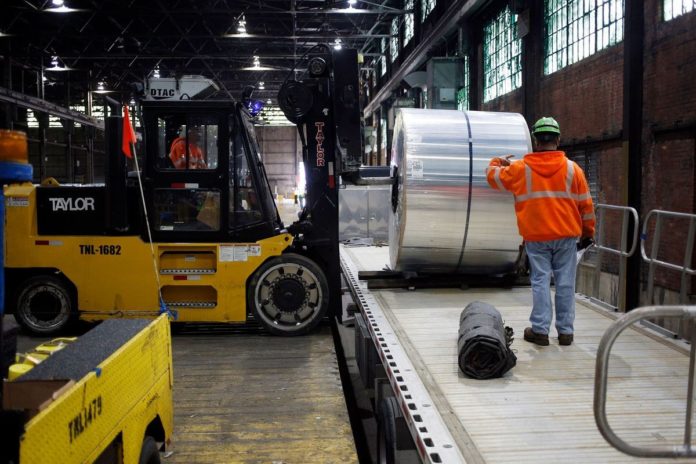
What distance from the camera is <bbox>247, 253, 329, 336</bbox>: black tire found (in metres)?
6.90

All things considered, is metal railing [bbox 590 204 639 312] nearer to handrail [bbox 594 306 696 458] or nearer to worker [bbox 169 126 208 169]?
handrail [bbox 594 306 696 458]

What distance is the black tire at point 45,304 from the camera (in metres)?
7.09

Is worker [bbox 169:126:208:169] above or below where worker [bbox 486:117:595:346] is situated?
above

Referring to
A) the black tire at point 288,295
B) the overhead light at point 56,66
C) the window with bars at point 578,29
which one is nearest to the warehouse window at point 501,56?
the window with bars at point 578,29

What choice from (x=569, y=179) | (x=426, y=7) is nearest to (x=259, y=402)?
(x=569, y=179)

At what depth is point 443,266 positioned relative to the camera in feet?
21.3

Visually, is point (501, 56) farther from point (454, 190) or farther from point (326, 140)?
point (454, 190)

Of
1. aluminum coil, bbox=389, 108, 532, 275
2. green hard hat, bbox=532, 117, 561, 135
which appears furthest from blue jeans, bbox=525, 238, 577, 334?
aluminum coil, bbox=389, 108, 532, 275

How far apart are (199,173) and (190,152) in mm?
277

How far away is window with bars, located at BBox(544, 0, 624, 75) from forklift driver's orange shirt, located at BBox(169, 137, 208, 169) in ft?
22.2

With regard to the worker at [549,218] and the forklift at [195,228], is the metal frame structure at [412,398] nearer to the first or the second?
the worker at [549,218]

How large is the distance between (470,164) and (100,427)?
4534 millimetres

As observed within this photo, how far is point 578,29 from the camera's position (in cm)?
1095

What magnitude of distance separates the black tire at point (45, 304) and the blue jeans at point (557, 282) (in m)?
5.24
